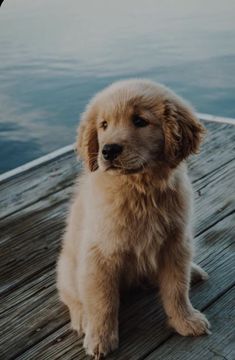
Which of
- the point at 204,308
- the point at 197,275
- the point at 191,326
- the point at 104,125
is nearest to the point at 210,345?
the point at 191,326

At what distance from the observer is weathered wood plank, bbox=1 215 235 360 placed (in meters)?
2.45

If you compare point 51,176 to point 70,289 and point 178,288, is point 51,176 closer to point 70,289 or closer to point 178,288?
point 70,289

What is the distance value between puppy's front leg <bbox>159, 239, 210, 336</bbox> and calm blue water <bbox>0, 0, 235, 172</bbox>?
464cm

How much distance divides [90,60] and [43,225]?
23.2 ft

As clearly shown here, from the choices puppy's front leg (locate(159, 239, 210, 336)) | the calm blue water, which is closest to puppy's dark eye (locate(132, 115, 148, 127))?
puppy's front leg (locate(159, 239, 210, 336))

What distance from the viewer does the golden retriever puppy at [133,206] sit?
2.17 metres

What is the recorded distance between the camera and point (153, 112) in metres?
2.18

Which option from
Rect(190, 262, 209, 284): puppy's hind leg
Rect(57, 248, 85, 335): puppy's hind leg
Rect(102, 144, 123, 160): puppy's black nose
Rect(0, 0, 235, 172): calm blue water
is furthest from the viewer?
Rect(0, 0, 235, 172): calm blue water

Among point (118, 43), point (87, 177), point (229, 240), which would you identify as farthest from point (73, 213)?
point (118, 43)

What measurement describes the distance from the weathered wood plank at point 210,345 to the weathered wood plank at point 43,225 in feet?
2.62

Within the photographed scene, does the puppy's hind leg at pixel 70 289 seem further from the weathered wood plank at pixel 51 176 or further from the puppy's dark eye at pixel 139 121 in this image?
the weathered wood plank at pixel 51 176

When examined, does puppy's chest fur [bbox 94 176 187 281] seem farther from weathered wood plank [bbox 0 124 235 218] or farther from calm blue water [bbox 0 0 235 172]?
calm blue water [bbox 0 0 235 172]

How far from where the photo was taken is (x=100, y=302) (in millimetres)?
2375

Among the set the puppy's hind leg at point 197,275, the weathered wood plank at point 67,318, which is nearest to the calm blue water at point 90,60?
the weathered wood plank at point 67,318
